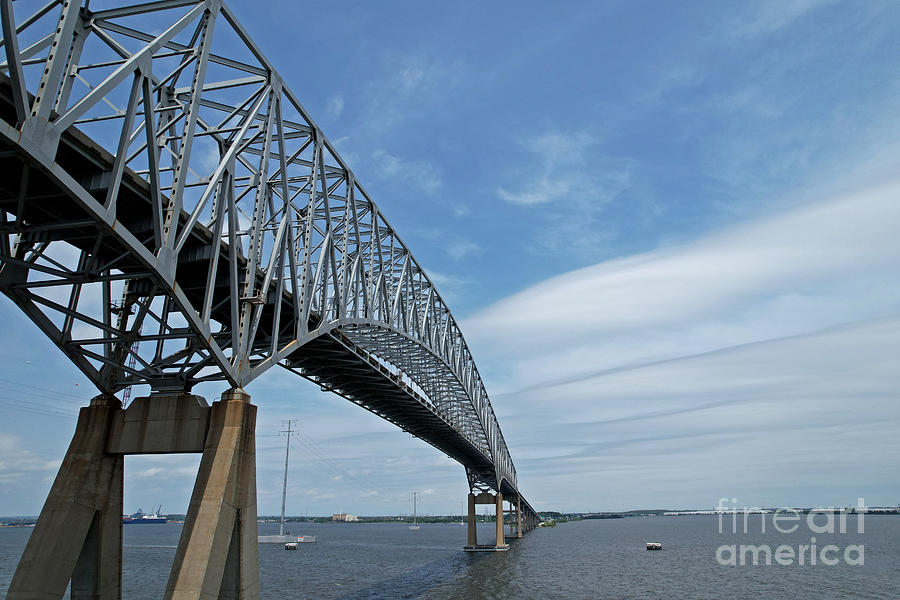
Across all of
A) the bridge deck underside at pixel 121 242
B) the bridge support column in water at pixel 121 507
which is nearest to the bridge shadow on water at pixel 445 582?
the bridge deck underside at pixel 121 242

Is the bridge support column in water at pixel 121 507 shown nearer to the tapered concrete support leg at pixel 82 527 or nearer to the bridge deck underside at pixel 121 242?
the tapered concrete support leg at pixel 82 527

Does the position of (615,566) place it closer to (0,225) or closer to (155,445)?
(155,445)

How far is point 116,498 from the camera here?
22.2 m

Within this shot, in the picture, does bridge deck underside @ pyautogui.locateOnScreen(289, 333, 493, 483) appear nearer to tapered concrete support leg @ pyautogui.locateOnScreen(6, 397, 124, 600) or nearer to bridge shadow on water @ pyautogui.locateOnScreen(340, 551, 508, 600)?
tapered concrete support leg @ pyautogui.locateOnScreen(6, 397, 124, 600)

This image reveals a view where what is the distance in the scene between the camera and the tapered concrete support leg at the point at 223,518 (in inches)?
719

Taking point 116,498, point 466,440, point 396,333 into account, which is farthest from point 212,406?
point 466,440

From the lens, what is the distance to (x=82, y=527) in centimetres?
2077

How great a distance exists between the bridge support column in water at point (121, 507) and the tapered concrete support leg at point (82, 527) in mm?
32

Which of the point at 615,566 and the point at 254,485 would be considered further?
the point at 615,566

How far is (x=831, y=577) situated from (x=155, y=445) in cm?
6777

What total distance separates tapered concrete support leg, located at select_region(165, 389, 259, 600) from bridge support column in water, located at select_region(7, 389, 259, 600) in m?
0.03

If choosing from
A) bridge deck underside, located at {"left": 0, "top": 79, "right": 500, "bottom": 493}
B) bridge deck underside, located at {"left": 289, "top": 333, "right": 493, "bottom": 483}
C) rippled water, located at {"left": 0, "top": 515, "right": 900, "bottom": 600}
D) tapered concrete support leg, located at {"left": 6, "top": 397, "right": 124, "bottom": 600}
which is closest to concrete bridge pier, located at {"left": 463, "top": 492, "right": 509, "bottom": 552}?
rippled water, located at {"left": 0, "top": 515, "right": 900, "bottom": 600}

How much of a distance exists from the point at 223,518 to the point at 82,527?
5.72 meters

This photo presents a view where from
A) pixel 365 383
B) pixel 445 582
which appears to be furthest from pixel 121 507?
pixel 445 582
